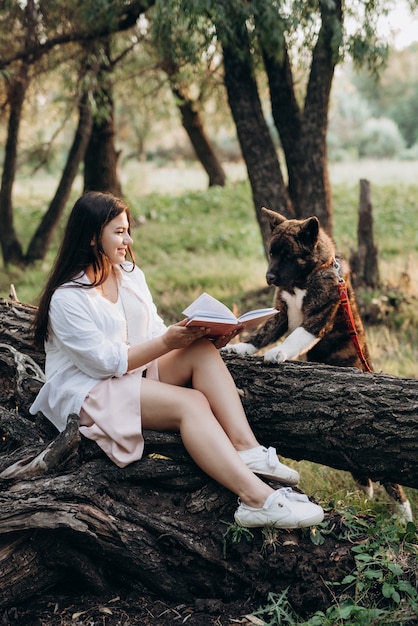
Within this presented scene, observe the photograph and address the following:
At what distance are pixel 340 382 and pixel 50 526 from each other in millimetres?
1712

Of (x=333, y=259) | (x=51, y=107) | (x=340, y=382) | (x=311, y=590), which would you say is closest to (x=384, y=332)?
(x=333, y=259)

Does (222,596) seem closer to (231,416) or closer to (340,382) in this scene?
(231,416)

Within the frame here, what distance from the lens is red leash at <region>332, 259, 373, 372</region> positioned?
459 centimetres

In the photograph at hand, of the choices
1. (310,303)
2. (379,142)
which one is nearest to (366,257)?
(310,303)

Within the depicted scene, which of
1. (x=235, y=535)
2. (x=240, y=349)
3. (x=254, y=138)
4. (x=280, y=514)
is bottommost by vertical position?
(x=235, y=535)

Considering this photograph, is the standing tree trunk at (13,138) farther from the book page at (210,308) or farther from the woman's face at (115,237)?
the book page at (210,308)

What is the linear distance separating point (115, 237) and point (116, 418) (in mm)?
1030

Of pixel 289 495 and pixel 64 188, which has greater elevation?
pixel 64 188

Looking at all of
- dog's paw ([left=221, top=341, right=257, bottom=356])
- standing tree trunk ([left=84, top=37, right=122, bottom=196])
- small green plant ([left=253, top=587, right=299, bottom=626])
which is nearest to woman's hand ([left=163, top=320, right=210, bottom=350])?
dog's paw ([left=221, top=341, right=257, bottom=356])

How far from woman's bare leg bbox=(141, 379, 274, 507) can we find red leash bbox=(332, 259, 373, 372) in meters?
1.18

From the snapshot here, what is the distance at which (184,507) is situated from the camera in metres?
3.67

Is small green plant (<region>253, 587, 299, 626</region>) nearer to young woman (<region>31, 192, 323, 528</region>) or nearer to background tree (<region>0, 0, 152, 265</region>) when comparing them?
young woman (<region>31, 192, 323, 528</region>)

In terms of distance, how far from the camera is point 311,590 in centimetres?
337

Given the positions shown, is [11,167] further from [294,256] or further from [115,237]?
[115,237]
